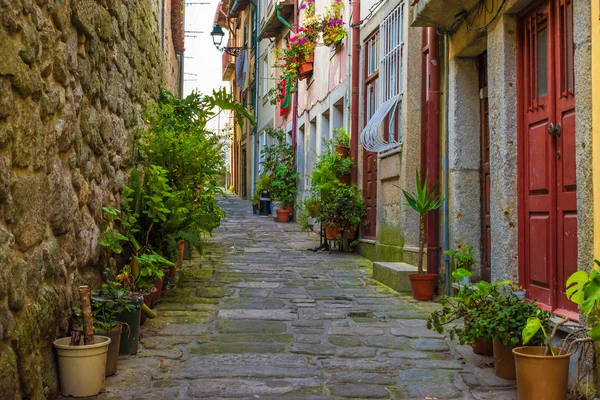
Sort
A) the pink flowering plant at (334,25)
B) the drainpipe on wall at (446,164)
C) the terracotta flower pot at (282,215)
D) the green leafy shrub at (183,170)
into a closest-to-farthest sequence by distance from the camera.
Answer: the green leafy shrub at (183,170)
the drainpipe on wall at (446,164)
the pink flowering plant at (334,25)
the terracotta flower pot at (282,215)

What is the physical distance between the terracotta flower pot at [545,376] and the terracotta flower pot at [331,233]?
7227mm

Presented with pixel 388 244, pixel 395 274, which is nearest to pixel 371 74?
pixel 388 244

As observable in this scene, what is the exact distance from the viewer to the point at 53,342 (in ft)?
11.8

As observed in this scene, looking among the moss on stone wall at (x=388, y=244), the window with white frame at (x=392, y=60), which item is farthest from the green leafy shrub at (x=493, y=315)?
the window with white frame at (x=392, y=60)

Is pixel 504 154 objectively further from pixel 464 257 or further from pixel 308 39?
pixel 308 39

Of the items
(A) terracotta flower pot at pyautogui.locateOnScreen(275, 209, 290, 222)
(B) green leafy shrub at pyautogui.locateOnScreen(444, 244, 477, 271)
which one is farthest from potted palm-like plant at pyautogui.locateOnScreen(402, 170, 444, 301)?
(A) terracotta flower pot at pyautogui.locateOnScreen(275, 209, 290, 222)

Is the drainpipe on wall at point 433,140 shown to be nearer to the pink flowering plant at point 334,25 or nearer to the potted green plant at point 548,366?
the potted green plant at point 548,366

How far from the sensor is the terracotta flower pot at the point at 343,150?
11.1 m

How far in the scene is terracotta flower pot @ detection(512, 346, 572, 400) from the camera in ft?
11.1

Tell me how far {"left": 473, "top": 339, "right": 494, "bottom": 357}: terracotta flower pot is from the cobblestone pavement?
0.19 ft

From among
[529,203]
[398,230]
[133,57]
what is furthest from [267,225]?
[529,203]

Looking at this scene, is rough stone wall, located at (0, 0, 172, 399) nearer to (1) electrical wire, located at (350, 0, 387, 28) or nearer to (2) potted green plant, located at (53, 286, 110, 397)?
(2) potted green plant, located at (53, 286, 110, 397)

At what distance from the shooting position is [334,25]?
11742 millimetres

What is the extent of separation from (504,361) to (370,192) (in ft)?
21.0
